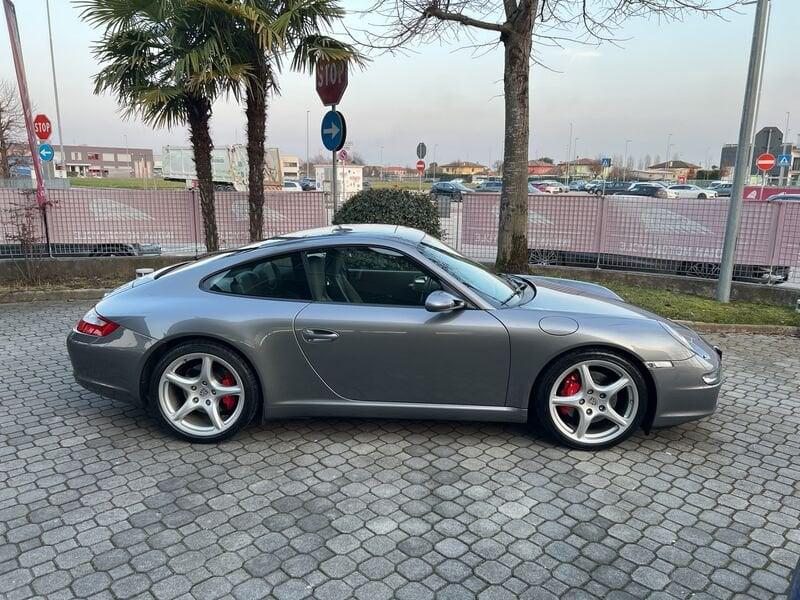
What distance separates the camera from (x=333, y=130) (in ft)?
27.7

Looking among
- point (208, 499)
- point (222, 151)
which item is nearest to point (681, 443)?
point (208, 499)

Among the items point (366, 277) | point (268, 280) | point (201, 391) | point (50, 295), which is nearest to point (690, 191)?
point (50, 295)

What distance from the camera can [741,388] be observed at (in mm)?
4898

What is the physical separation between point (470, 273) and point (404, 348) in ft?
2.81

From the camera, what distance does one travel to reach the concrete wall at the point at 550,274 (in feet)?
26.0

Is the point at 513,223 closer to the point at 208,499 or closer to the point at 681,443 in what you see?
the point at 681,443

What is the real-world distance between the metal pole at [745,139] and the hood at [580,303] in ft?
13.6

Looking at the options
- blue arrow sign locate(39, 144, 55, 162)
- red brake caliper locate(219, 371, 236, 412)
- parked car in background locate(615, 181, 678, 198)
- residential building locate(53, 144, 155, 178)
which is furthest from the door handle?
residential building locate(53, 144, 155, 178)

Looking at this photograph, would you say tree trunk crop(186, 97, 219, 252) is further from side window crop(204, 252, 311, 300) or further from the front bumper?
side window crop(204, 252, 311, 300)

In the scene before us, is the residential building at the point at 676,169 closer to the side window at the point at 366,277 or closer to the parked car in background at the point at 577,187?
the parked car in background at the point at 577,187

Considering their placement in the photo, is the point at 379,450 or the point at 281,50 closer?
the point at 379,450

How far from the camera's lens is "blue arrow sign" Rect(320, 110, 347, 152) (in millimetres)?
8328

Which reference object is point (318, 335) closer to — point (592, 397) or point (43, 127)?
point (592, 397)

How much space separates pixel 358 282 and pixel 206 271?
1.03m
